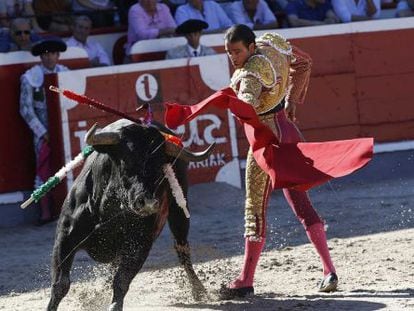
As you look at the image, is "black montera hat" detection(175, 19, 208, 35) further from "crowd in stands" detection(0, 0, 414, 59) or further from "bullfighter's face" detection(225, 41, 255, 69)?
→ "bullfighter's face" detection(225, 41, 255, 69)

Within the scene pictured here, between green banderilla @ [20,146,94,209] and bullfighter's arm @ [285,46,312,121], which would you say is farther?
bullfighter's arm @ [285,46,312,121]

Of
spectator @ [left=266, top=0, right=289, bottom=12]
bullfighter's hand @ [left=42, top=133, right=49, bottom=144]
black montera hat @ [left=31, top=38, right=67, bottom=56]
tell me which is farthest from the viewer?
spectator @ [left=266, top=0, right=289, bottom=12]

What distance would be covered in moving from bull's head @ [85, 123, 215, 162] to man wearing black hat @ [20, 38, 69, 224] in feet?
10.5

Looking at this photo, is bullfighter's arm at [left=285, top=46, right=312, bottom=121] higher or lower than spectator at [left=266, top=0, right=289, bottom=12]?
lower

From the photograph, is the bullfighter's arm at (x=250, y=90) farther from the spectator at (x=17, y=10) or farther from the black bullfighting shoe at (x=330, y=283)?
the spectator at (x=17, y=10)

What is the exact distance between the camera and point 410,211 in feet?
24.1

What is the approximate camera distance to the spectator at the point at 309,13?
8.98 meters

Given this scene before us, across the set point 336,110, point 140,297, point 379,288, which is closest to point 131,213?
point 140,297

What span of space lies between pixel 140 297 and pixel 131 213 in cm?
62

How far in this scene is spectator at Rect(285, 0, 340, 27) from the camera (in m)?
8.98

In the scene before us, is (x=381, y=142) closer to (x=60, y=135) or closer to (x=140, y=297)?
(x=60, y=135)

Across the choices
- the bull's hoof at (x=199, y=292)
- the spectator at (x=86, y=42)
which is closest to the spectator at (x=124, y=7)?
the spectator at (x=86, y=42)

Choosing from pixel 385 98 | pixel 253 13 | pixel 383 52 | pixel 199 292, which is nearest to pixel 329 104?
pixel 385 98

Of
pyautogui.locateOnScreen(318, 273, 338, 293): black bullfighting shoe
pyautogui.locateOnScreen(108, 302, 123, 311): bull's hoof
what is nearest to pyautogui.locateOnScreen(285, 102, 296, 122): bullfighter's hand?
pyautogui.locateOnScreen(318, 273, 338, 293): black bullfighting shoe
